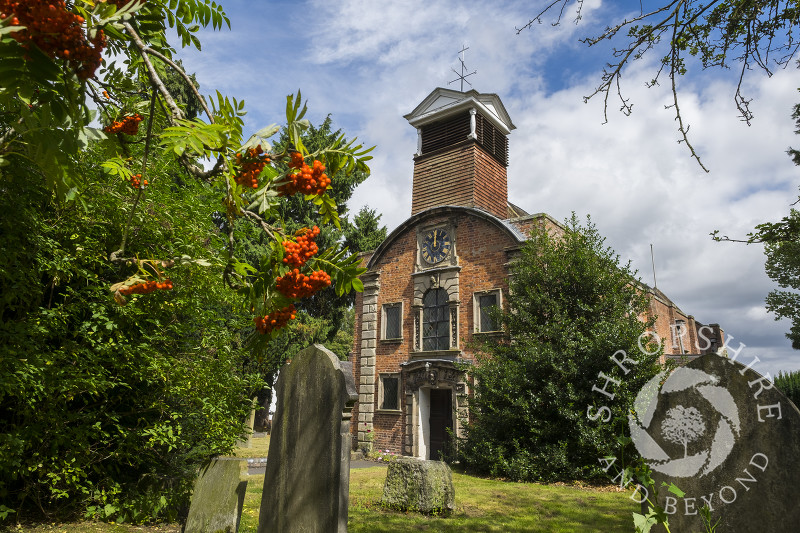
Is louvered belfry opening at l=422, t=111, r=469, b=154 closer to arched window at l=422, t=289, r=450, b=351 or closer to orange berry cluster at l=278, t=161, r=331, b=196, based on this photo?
arched window at l=422, t=289, r=450, b=351

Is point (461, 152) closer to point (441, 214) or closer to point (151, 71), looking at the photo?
point (441, 214)

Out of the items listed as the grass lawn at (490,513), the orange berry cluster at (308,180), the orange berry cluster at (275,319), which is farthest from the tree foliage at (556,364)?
the orange berry cluster at (308,180)

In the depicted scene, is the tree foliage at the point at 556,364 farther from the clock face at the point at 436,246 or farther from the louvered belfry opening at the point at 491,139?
the louvered belfry opening at the point at 491,139

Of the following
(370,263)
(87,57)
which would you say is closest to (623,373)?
(370,263)

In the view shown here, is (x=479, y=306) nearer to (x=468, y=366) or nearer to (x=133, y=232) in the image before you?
(x=468, y=366)

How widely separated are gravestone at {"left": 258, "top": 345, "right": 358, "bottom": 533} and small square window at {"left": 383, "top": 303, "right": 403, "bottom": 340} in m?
13.3

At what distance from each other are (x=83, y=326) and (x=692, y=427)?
6677 mm

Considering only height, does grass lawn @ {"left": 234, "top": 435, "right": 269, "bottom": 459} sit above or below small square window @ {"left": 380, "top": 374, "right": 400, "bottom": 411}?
below

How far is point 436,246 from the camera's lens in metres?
18.4

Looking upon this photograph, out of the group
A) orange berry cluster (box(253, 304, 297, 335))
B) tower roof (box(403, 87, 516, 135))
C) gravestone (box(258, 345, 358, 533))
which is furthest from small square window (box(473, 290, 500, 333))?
orange berry cluster (box(253, 304, 297, 335))

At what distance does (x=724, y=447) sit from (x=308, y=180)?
4553 millimetres

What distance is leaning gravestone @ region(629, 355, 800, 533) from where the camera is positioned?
4.21 meters

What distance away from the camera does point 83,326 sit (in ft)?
18.9

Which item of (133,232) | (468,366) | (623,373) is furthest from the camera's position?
(468,366)
